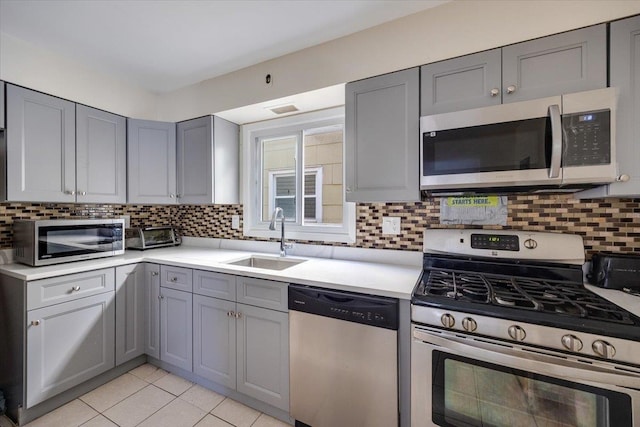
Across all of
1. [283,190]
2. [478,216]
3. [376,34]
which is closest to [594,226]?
[478,216]

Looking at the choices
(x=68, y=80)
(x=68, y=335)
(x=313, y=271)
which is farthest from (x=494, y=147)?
(x=68, y=80)

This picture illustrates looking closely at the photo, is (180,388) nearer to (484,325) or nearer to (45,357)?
(45,357)

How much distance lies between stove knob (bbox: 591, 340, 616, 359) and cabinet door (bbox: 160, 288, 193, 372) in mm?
2078

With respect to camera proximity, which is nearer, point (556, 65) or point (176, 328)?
point (556, 65)

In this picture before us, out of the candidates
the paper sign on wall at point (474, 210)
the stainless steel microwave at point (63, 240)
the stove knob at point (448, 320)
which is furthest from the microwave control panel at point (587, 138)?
the stainless steel microwave at point (63, 240)

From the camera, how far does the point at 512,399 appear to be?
1037mm

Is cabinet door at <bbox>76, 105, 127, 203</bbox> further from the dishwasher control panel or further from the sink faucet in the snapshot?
the dishwasher control panel

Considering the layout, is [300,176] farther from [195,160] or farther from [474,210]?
[474,210]

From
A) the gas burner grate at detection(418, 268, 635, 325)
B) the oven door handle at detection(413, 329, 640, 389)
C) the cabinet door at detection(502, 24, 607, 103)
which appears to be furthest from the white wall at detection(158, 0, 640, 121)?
the oven door handle at detection(413, 329, 640, 389)

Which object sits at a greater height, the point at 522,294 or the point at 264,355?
the point at 522,294

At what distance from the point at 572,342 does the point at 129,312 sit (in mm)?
2564

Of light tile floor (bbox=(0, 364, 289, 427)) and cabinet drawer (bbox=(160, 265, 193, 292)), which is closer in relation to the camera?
light tile floor (bbox=(0, 364, 289, 427))

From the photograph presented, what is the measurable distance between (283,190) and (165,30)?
1.39 metres

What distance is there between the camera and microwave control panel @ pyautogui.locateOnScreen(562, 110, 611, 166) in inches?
43.2
